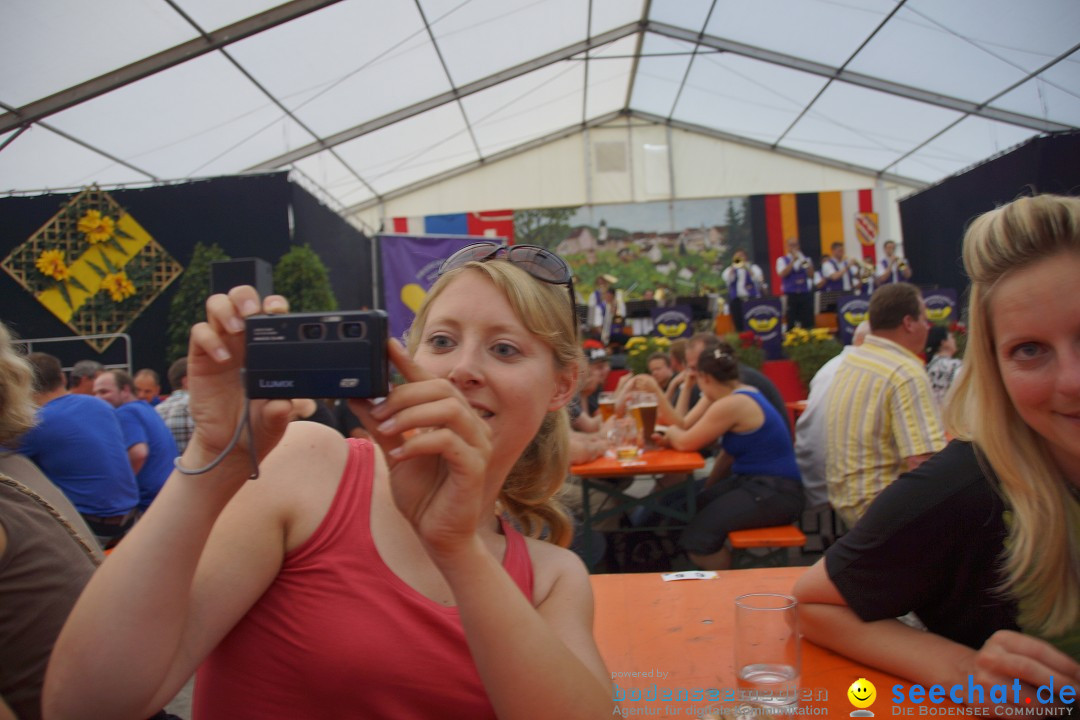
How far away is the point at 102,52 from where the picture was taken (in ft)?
24.7

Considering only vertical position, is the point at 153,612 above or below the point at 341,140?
below

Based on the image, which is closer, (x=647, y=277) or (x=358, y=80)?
(x=358, y=80)

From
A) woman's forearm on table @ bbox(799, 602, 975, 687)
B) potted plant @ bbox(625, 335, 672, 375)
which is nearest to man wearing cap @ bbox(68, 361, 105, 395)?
woman's forearm on table @ bbox(799, 602, 975, 687)

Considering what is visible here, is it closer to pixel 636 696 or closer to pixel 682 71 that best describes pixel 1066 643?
pixel 636 696

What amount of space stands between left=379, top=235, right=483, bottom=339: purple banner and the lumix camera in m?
8.13

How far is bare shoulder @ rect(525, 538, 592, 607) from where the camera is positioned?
114cm

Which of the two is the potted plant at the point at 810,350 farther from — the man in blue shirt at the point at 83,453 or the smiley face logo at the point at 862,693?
the smiley face logo at the point at 862,693

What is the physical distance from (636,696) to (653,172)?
1603cm

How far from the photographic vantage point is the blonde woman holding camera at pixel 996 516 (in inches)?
43.0

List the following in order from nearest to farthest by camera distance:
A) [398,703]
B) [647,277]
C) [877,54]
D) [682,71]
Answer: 1. [398,703]
2. [877,54]
3. [682,71]
4. [647,277]

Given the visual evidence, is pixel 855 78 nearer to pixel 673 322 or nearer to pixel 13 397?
pixel 673 322

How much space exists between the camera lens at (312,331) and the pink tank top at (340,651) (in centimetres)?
37

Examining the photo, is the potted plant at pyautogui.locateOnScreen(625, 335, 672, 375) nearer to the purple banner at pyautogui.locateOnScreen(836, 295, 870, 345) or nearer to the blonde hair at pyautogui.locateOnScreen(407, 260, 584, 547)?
the purple banner at pyautogui.locateOnScreen(836, 295, 870, 345)

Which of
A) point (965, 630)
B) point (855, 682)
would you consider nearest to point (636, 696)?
point (855, 682)
